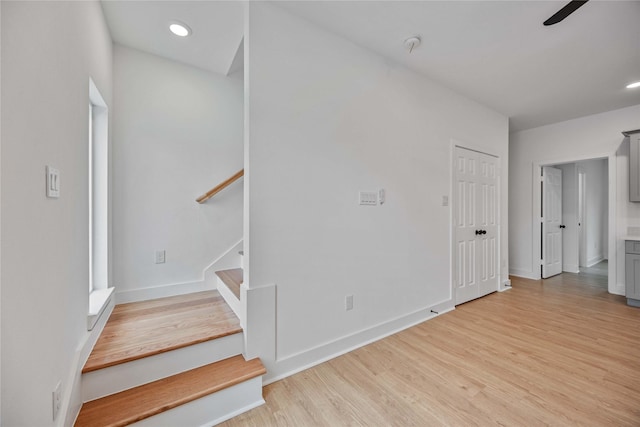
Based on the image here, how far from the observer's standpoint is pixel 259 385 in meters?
1.60

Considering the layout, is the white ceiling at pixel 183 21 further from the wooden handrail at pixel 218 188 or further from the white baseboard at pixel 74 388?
the white baseboard at pixel 74 388

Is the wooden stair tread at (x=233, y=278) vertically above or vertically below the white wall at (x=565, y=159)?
below

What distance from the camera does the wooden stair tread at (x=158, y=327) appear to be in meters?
1.49

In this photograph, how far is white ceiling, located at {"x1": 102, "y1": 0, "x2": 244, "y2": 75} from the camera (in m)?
1.84

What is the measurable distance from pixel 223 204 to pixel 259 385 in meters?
1.79

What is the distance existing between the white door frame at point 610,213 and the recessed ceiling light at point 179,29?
5.49 metres

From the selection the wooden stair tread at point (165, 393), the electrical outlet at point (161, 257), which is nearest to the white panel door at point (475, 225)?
the wooden stair tread at point (165, 393)

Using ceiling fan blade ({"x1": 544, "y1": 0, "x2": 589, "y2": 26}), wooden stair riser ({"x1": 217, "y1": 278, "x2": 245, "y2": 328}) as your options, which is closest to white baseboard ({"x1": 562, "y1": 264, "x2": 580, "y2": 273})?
ceiling fan blade ({"x1": 544, "y1": 0, "x2": 589, "y2": 26})

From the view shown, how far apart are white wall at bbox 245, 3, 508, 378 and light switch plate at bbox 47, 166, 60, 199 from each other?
3.02 feet

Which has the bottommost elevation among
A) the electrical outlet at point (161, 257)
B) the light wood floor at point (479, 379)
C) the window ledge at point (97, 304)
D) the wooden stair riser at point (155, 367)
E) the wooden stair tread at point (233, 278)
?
the light wood floor at point (479, 379)

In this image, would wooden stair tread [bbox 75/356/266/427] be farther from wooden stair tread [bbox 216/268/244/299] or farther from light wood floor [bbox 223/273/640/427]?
wooden stair tread [bbox 216/268/244/299]

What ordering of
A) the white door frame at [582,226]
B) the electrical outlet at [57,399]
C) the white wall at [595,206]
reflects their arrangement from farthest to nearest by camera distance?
the white wall at [595,206]
the white door frame at [582,226]
the electrical outlet at [57,399]

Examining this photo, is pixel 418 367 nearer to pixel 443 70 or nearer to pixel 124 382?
pixel 124 382

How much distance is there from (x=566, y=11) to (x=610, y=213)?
3594mm
